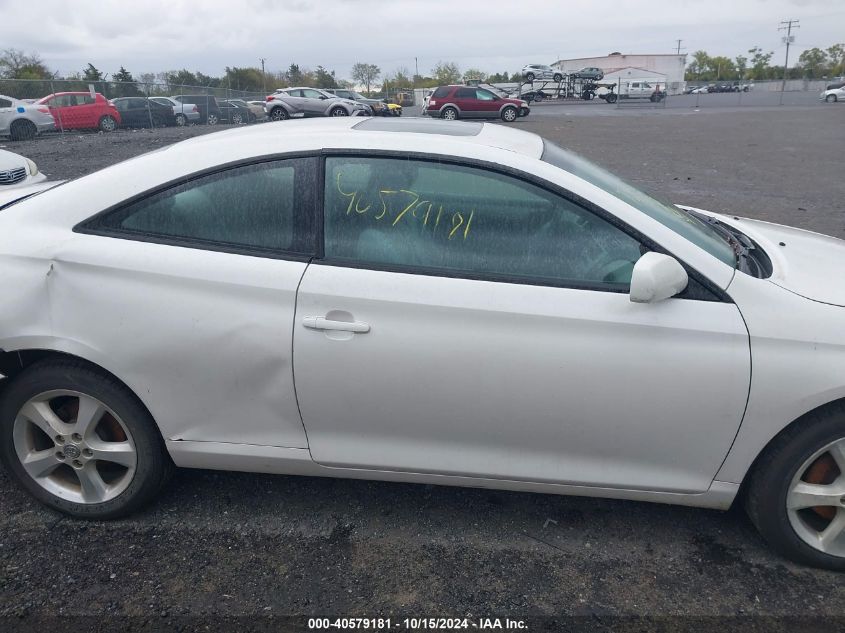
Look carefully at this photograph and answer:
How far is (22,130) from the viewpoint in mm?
20703

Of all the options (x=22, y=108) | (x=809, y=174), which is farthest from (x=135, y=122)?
(x=809, y=174)

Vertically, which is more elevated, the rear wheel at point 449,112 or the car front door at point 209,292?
the rear wheel at point 449,112

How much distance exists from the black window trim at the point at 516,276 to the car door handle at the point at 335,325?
0.22m

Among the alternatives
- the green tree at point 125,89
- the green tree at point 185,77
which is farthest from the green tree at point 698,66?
the green tree at point 125,89

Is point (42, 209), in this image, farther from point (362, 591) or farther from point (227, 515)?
point (362, 591)

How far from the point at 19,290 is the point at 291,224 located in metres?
1.09

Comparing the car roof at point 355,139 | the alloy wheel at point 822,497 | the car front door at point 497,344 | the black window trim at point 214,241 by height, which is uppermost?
the car roof at point 355,139

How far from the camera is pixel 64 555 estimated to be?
262cm

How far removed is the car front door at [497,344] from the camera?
235 cm

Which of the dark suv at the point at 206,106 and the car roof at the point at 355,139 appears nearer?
the car roof at the point at 355,139

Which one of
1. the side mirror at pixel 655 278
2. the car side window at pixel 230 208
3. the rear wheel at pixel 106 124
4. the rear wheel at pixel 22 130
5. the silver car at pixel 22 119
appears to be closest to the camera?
the side mirror at pixel 655 278

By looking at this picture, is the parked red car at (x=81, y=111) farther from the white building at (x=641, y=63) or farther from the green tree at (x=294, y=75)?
the white building at (x=641, y=63)

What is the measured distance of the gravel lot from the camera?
236cm

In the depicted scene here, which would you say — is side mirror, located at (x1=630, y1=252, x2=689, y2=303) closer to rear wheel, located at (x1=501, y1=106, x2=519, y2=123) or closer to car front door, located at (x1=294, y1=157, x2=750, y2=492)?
car front door, located at (x1=294, y1=157, x2=750, y2=492)
